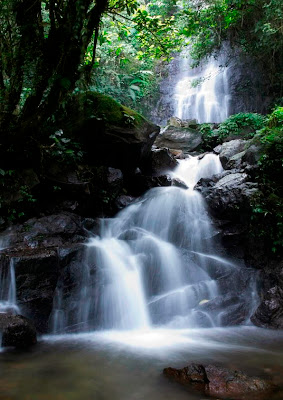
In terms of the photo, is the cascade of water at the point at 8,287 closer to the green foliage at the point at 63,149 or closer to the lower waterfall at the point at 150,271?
the lower waterfall at the point at 150,271

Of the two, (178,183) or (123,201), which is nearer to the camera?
(123,201)

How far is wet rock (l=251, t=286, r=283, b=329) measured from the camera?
507cm

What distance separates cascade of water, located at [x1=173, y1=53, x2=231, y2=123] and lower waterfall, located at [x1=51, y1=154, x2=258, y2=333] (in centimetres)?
815

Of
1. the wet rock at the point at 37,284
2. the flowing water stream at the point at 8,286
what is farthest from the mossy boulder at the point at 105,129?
the flowing water stream at the point at 8,286

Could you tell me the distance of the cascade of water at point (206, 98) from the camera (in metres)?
14.8

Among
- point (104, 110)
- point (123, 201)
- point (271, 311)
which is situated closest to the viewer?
point (271, 311)

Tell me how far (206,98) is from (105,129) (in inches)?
374

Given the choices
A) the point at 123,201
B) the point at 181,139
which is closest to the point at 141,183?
the point at 123,201

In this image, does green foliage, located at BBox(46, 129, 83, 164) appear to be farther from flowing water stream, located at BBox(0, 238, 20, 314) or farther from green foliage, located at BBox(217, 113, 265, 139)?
green foliage, located at BBox(217, 113, 265, 139)

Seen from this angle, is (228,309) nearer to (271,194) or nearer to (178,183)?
(271,194)

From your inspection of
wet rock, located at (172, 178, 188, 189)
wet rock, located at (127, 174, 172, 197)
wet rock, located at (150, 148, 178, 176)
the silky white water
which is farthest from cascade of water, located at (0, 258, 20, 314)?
wet rock, located at (150, 148, 178, 176)

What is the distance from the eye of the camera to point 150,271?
6016 millimetres

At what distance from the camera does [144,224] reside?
7488 millimetres

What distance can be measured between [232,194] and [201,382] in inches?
175
